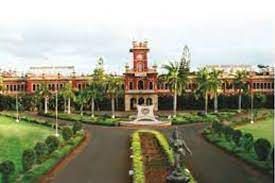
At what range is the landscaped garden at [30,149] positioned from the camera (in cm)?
2842

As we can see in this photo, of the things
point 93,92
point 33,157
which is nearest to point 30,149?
point 33,157

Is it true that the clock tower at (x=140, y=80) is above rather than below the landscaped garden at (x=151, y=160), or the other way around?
above

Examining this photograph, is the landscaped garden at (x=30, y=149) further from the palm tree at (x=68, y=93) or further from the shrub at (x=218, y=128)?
the palm tree at (x=68, y=93)

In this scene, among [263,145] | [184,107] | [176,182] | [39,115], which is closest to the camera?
[176,182]

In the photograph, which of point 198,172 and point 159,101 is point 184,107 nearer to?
point 159,101

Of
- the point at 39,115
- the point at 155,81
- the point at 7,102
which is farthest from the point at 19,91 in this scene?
the point at 155,81

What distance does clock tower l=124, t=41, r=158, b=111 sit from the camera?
89.9 metres

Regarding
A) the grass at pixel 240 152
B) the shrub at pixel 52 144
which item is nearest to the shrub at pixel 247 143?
the grass at pixel 240 152

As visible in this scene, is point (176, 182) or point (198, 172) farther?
point (198, 172)

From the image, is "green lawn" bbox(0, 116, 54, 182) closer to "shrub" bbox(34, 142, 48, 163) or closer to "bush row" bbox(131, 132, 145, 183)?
"shrub" bbox(34, 142, 48, 163)

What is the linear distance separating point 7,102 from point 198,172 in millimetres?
67786

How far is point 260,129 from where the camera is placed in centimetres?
5534

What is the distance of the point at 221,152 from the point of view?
39.8 metres

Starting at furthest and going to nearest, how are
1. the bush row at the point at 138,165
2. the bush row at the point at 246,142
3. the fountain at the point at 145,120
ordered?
the fountain at the point at 145,120 < the bush row at the point at 246,142 < the bush row at the point at 138,165
